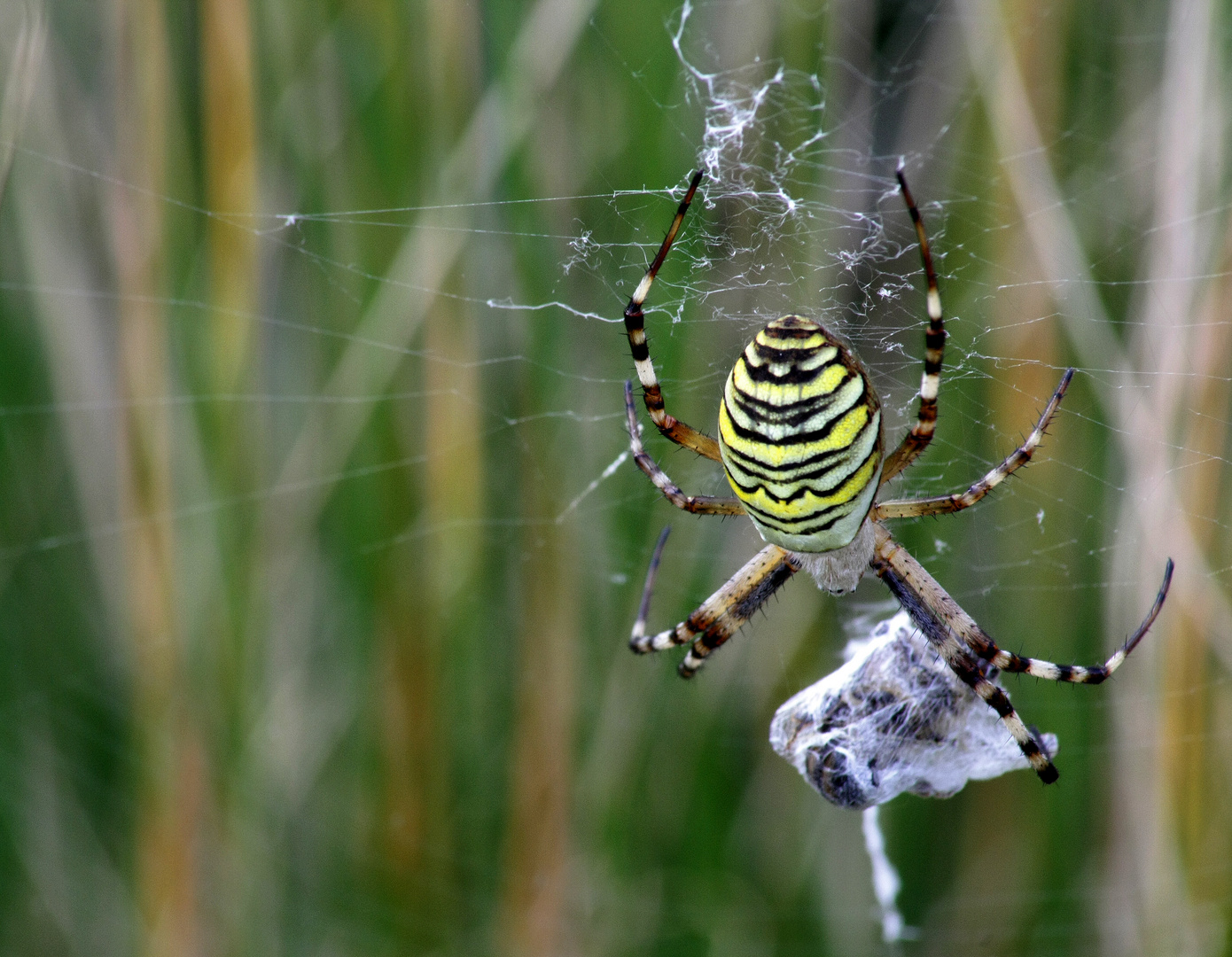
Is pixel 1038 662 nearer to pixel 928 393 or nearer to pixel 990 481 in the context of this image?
pixel 990 481

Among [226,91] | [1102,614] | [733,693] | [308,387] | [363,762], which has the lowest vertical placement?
[363,762]

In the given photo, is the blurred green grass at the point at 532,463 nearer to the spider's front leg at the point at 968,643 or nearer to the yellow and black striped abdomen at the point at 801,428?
the spider's front leg at the point at 968,643

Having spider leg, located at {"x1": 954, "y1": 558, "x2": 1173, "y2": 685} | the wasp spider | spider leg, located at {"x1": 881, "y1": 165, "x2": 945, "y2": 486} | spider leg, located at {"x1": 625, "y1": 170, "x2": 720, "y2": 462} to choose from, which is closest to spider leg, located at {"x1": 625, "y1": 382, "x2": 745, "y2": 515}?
the wasp spider

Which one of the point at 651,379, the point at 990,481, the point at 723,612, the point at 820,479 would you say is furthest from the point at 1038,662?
the point at 651,379

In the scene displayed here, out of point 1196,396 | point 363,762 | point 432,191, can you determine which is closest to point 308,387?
point 432,191

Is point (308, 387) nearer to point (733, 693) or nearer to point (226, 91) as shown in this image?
point (226, 91)

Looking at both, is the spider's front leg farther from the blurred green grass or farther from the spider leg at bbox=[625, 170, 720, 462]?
the spider leg at bbox=[625, 170, 720, 462]

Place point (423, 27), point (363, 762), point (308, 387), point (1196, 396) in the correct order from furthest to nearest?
point (363, 762) < point (308, 387) < point (423, 27) < point (1196, 396)
